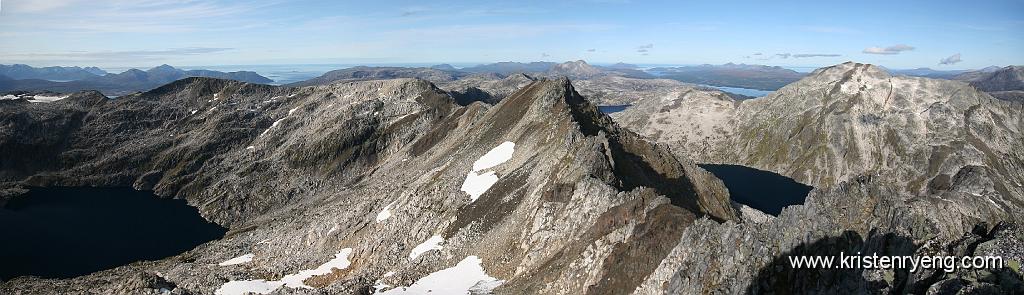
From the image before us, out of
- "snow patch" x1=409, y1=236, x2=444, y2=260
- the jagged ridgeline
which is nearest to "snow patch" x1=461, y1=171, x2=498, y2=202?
the jagged ridgeline

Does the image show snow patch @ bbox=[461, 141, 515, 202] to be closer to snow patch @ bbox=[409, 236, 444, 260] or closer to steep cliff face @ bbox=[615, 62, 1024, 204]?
snow patch @ bbox=[409, 236, 444, 260]

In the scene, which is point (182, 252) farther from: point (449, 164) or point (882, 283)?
point (882, 283)

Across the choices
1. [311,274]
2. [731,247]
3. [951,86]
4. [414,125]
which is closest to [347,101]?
[414,125]

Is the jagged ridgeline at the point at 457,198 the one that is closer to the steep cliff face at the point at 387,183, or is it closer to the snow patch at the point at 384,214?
the steep cliff face at the point at 387,183

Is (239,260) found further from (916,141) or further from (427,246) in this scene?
(916,141)

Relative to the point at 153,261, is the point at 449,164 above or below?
above

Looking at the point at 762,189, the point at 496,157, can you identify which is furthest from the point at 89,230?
the point at 762,189

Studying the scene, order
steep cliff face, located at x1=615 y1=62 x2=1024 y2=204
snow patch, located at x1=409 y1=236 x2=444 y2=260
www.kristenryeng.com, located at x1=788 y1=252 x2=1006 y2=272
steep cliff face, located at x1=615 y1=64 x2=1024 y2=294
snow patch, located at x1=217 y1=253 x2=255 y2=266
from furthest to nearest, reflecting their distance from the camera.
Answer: steep cliff face, located at x1=615 y1=62 x2=1024 y2=204
snow patch, located at x1=217 y1=253 x2=255 y2=266
snow patch, located at x1=409 y1=236 x2=444 y2=260
steep cliff face, located at x1=615 y1=64 x2=1024 y2=294
www.kristenryeng.com, located at x1=788 y1=252 x2=1006 y2=272
